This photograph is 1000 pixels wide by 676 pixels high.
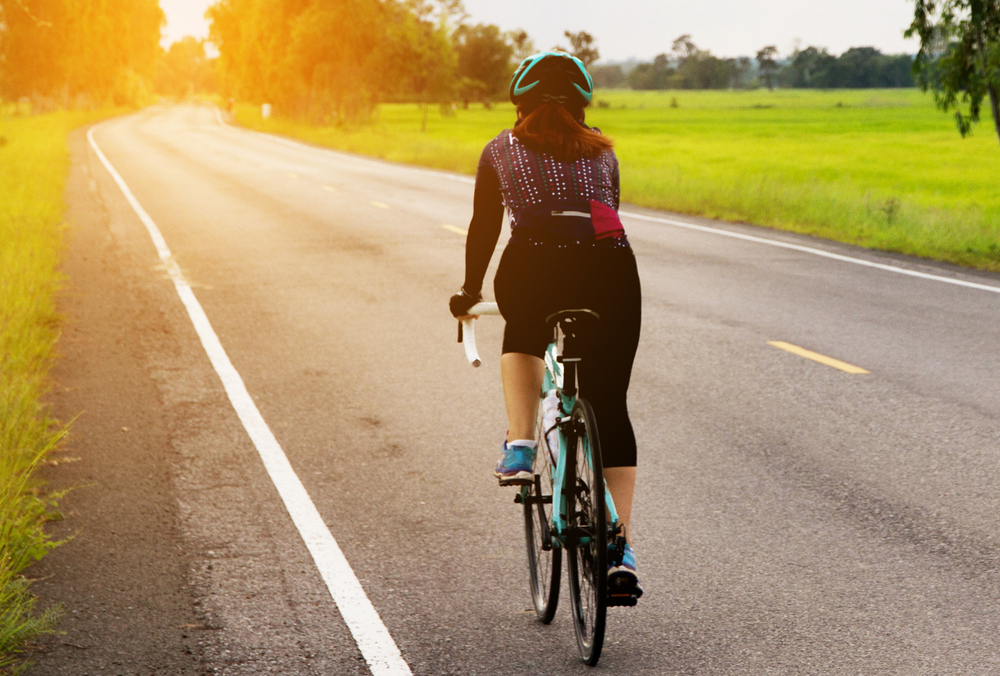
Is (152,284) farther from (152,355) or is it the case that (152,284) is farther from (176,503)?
(176,503)

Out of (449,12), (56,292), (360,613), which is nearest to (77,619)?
(360,613)

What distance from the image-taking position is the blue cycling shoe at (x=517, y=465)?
3.81 m

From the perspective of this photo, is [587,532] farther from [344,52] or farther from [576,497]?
[344,52]

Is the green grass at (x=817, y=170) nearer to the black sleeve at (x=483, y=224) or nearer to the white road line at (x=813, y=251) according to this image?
the white road line at (x=813, y=251)

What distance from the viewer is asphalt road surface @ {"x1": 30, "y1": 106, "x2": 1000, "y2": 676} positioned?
4016 mm

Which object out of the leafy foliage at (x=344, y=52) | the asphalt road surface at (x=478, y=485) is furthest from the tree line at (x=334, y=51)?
the asphalt road surface at (x=478, y=485)

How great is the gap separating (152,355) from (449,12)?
69.9 m

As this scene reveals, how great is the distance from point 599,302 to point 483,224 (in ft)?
1.71

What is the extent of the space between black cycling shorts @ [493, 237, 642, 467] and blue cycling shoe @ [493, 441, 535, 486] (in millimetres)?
328

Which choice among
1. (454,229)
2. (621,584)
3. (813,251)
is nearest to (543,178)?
(621,584)

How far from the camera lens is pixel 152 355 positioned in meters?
8.80

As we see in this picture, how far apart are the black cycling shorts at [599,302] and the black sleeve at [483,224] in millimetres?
199

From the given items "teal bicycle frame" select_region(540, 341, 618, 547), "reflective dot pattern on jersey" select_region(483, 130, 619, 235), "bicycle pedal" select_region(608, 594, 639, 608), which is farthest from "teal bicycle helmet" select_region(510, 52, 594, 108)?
"bicycle pedal" select_region(608, 594, 639, 608)

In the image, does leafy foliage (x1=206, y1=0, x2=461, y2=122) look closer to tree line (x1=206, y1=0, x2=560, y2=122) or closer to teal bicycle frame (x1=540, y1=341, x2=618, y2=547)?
tree line (x1=206, y1=0, x2=560, y2=122)
